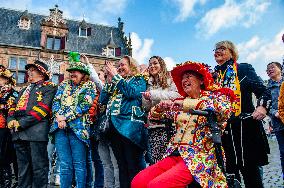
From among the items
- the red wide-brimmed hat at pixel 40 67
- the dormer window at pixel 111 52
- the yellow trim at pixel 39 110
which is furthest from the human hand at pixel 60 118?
the dormer window at pixel 111 52

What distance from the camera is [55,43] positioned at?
90.2 feet

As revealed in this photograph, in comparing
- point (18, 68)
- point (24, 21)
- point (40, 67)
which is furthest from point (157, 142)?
point (24, 21)

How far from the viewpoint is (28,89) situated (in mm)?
4785

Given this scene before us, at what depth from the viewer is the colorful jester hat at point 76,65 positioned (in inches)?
174

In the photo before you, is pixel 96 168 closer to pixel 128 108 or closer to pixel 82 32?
pixel 128 108

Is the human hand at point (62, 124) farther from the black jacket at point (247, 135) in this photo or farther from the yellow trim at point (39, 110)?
the black jacket at point (247, 135)

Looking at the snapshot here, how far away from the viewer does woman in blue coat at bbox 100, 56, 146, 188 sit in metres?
3.62

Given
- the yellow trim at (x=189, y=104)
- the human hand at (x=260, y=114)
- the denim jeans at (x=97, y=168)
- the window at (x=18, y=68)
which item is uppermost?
the window at (x=18, y=68)

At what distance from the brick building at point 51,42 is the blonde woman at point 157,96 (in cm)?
2239

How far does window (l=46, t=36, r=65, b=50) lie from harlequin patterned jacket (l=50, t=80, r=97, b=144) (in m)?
24.0

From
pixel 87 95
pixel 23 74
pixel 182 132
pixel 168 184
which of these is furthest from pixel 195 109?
pixel 23 74

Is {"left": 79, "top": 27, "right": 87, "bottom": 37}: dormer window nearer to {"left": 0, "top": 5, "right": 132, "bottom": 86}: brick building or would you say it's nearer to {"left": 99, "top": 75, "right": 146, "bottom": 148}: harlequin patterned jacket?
{"left": 0, "top": 5, "right": 132, "bottom": 86}: brick building

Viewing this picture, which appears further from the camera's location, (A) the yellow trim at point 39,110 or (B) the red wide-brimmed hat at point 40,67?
(B) the red wide-brimmed hat at point 40,67

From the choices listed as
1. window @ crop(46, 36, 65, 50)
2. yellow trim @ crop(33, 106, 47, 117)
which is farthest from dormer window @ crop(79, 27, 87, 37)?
yellow trim @ crop(33, 106, 47, 117)
